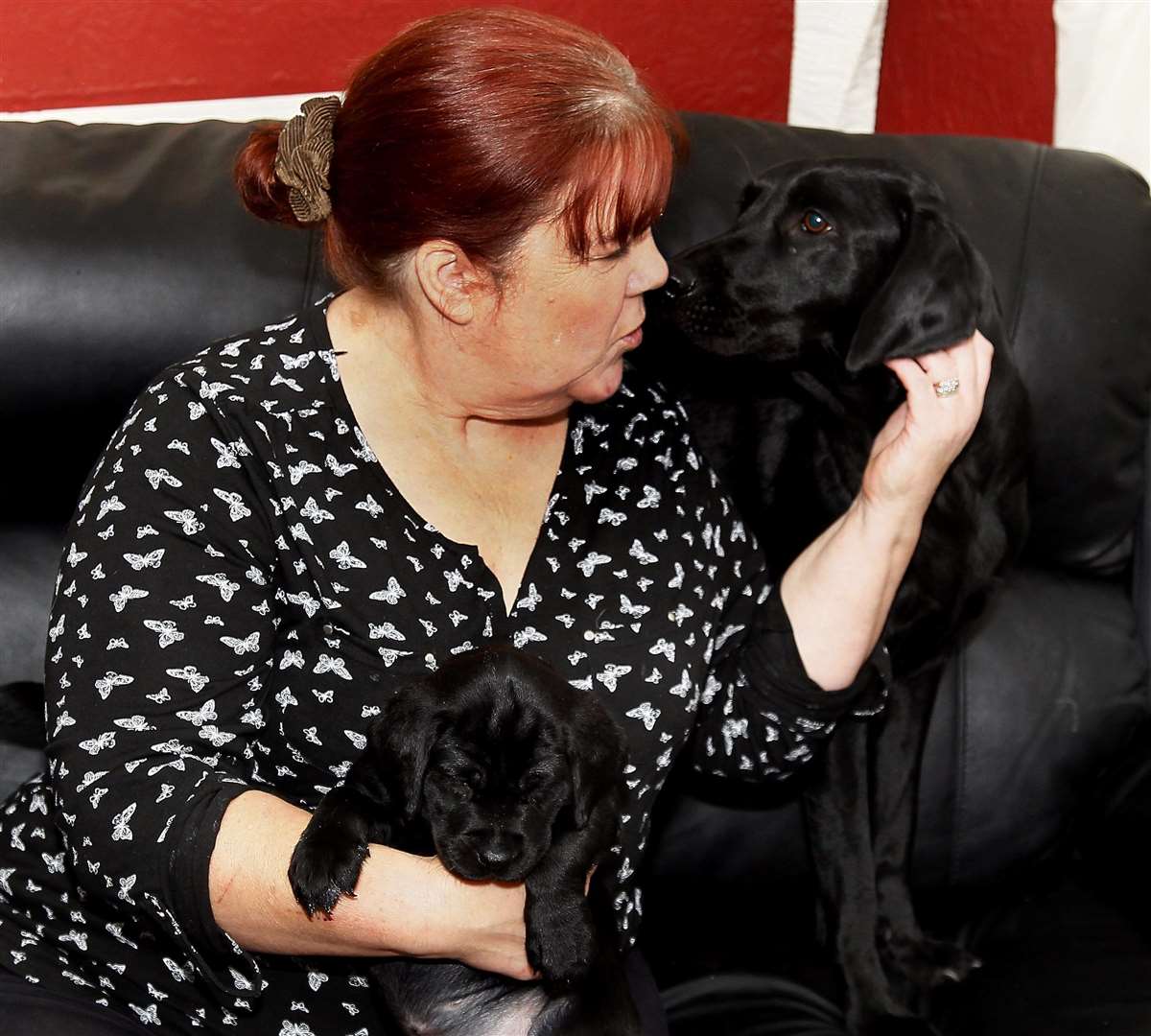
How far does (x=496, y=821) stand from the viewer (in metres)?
1.19

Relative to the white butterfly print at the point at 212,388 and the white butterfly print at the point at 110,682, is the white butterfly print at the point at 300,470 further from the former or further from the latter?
the white butterfly print at the point at 110,682

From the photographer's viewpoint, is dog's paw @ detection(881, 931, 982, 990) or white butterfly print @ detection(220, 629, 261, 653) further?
dog's paw @ detection(881, 931, 982, 990)

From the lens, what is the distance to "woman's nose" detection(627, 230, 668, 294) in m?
1.36

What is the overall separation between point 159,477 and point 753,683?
0.66m

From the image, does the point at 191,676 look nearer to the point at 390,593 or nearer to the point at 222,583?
the point at 222,583

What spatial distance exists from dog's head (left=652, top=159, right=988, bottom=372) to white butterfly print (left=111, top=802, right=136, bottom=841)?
0.82 meters

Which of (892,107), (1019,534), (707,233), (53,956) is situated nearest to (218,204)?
(707,233)

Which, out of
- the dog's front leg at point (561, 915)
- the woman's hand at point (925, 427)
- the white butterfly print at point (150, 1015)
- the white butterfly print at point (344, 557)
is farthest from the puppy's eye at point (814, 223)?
the white butterfly print at point (150, 1015)

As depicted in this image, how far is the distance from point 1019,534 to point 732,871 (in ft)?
1.91

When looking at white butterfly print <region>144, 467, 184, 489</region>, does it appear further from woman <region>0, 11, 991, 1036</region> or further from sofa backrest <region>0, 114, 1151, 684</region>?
sofa backrest <region>0, 114, 1151, 684</region>

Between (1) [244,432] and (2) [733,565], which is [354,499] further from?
(2) [733,565]

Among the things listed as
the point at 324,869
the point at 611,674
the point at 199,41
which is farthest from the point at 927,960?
the point at 199,41

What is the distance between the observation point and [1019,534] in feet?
5.70

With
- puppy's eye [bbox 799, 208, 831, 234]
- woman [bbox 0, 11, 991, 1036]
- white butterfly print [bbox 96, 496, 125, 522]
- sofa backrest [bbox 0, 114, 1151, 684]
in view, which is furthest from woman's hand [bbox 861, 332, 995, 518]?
white butterfly print [bbox 96, 496, 125, 522]
